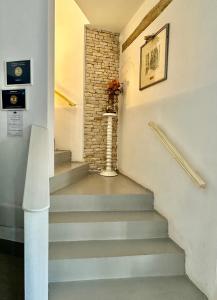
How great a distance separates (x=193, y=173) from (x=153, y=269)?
1006 mm

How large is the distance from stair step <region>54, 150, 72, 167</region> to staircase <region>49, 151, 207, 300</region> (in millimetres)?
815

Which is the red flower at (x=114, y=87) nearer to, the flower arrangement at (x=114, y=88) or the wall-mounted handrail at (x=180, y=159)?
the flower arrangement at (x=114, y=88)

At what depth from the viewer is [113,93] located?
435 centimetres

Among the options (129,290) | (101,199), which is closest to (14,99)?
(101,199)

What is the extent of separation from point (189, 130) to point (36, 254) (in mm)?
1689

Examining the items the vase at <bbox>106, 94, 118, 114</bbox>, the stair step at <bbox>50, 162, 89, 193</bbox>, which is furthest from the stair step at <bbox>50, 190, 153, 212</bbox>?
the vase at <bbox>106, 94, 118, 114</bbox>

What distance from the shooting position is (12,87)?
2.93 m

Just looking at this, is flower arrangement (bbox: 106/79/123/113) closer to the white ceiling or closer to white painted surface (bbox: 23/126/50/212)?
the white ceiling

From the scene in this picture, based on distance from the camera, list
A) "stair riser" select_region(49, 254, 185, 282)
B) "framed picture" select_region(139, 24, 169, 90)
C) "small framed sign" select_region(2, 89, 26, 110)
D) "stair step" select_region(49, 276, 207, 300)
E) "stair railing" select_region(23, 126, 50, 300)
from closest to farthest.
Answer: "stair railing" select_region(23, 126, 50, 300), "stair step" select_region(49, 276, 207, 300), "stair riser" select_region(49, 254, 185, 282), "framed picture" select_region(139, 24, 169, 90), "small framed sign" select_region(2, 89, 26, 110)

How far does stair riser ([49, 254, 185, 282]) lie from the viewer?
2176 millimetres

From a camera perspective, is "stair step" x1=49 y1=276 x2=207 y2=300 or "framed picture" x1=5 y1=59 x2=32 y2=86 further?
"framed picture" x1=5 y1=59 x2=32 y2=86

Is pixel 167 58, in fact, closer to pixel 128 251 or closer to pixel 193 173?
pixel 193 173

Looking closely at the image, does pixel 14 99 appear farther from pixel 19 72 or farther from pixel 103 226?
pixel 103 226

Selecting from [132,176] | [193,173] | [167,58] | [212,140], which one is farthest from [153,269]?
[167,58]
